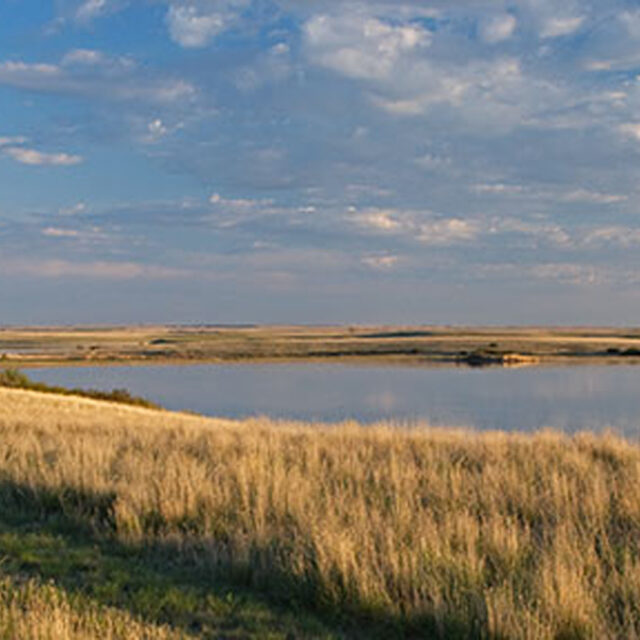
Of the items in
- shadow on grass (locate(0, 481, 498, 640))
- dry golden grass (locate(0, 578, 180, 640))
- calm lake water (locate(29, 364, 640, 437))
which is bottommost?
calm lake water (locate(29, 364, 640, 437))

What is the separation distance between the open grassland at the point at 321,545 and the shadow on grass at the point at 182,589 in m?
0.02

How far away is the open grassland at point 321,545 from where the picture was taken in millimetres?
5758

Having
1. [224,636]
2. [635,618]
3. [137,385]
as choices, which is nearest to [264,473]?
[224,636]

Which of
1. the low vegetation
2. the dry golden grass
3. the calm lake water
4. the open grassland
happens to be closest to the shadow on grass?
the open grassland

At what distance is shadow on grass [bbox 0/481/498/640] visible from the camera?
5816 mm

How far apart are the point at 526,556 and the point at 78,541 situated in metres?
4.29

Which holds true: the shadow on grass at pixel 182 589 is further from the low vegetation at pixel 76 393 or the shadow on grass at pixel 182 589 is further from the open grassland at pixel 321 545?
the low vegetation at pixel 76 393

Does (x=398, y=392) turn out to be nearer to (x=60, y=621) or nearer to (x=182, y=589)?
(x=182, y=589)

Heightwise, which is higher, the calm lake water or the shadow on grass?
the shadow on grass

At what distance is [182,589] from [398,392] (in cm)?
3751

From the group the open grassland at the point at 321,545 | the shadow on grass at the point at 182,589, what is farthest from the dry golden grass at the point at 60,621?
the shadow on grass at the point at 182,589

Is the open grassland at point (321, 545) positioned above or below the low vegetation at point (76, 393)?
above

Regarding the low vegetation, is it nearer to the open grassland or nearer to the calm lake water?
the calm lake water

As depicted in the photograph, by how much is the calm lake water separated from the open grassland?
8.33 metres
